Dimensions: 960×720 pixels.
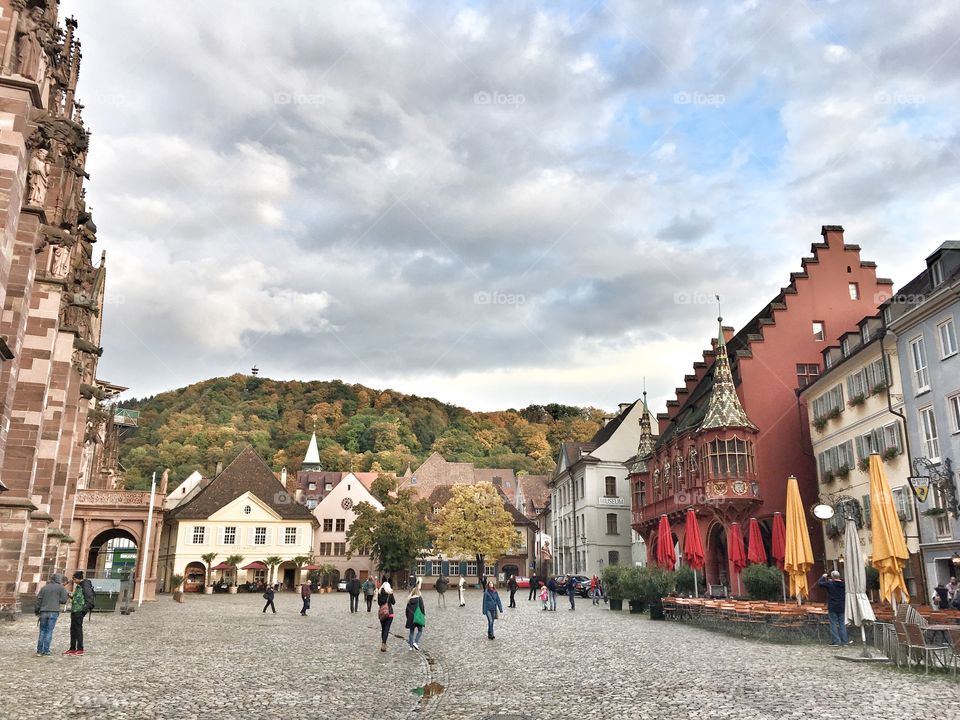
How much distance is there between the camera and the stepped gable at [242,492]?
66.8m

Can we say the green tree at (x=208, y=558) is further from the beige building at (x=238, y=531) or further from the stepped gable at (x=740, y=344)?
the stepped gable at (x=740, y=344)

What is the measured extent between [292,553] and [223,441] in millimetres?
45556

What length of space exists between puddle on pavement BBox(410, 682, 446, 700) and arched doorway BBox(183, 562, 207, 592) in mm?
57571

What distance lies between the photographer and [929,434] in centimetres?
2758

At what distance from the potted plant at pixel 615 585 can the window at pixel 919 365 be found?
14.2 meters

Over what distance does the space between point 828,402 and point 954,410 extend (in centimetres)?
1031

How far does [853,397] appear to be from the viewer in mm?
32688

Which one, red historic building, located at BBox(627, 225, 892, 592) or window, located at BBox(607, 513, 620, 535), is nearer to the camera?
red historic building, located at BBox(627, 225, 892, 592)

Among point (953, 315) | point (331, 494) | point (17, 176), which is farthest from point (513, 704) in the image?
point (331, 494)

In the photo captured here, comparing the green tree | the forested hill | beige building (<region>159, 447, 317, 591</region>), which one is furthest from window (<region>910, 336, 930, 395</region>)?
the forested hill

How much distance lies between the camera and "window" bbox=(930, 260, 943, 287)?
28906 millimetres

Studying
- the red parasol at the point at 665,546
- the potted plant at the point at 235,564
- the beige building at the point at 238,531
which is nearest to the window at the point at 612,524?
the red parasol at the point at 665,546

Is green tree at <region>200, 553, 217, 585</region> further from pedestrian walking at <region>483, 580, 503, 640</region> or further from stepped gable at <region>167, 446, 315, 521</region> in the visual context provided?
pedestrian walking at <region>483, 580, 503, 640</region>

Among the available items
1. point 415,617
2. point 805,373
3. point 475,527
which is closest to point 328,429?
point 475,527
